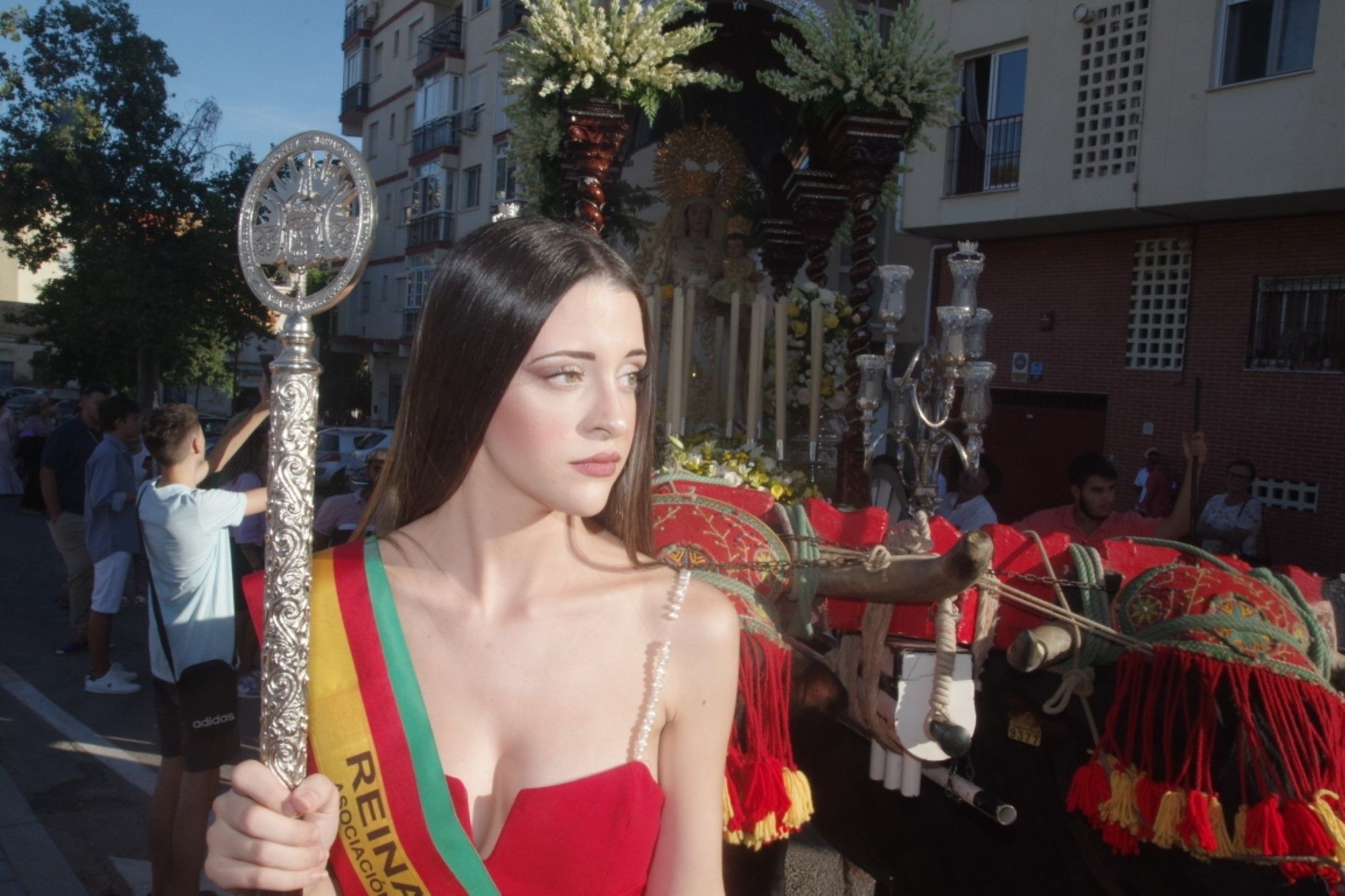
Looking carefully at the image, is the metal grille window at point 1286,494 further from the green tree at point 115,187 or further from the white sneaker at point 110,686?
the green tree at point 115,187

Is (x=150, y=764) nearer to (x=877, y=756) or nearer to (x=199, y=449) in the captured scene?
(x=199, y=449)

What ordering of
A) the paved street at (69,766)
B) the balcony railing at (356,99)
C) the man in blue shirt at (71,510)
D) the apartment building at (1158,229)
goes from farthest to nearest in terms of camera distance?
1. the balcony railing at (356,99)
2. the apartment building at (1158,229)
3. the man in blue shirt at (71,510)
4. the paved street at (69,766)

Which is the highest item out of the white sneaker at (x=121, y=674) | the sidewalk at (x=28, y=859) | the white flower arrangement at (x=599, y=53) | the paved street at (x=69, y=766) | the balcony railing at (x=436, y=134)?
the balcony railing at (x=436, y=134)

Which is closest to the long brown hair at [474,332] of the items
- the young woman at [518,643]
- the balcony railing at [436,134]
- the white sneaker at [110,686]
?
the young woman at [518,643]

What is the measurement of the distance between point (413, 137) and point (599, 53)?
28485 millimetres

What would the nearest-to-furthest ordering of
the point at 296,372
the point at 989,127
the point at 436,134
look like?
the point at 296,372 < the point at 989,127 < the point at 436,134

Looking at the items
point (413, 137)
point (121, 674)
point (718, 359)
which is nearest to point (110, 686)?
point (121, 674)

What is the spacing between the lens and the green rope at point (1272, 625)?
2.44 metres

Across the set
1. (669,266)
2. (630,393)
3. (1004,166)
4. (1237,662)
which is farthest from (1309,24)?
(630,393)

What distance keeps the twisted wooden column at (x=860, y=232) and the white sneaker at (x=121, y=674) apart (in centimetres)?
499

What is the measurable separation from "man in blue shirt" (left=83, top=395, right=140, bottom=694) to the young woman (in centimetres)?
566

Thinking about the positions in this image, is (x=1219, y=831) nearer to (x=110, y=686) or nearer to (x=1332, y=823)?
(x=1332, y=823)

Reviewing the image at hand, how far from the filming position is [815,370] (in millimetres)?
4535

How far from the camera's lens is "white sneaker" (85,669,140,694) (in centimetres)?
646
